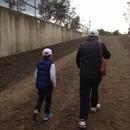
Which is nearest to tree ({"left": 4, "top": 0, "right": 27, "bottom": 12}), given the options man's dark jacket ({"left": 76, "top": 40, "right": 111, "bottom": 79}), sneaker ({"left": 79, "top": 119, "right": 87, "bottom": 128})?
man's dark jacket ({"left": 76, "top": 40, "right": 111, "bottom": 79})

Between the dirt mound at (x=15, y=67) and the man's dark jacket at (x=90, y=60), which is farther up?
the man's dark jacket at (x=90, y=60)

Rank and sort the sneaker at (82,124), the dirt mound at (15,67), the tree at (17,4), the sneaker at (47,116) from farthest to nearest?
the tree at (17,4) < the dirt mound at (15,67) < the sneaker at (47,116) < the sneaker at (82,124)

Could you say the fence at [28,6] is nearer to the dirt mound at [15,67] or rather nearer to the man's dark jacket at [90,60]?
the dirt mound at [15,67]

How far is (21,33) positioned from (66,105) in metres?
11.8

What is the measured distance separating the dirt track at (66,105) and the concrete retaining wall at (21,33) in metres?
5.16

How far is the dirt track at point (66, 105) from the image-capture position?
7156 millimetres

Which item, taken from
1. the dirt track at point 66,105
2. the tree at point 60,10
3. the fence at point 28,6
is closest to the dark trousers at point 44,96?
the dirt track at point 66,105

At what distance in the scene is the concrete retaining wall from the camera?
17.0m

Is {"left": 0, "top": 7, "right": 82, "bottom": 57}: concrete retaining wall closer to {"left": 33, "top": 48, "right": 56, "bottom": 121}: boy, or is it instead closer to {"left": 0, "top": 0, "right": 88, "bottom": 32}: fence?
{"left": 0, "top": 0, "right": 88, "bottom": 32}: fence

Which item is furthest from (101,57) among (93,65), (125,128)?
(125,128)

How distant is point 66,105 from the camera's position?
28.0ft

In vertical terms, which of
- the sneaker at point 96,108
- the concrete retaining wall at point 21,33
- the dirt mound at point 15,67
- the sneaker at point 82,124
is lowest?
the sneaker at point 82,124

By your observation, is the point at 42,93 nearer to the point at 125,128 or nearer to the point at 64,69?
the point at 125,128

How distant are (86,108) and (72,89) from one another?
3393 mm
